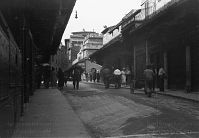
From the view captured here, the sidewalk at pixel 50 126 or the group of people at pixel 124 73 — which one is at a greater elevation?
the group of people at pixel 124 73

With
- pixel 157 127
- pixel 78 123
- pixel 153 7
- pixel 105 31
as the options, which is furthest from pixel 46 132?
pixel 105 31

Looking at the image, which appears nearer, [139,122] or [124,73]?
[139,122]

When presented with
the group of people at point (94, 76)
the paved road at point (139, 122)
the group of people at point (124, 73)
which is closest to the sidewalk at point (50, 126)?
the paved road at point (139, 122)

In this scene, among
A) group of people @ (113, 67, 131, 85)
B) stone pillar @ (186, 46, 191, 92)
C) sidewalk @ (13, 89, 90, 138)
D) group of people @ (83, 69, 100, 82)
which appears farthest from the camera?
group of people @ (83, 69, 100, 82)

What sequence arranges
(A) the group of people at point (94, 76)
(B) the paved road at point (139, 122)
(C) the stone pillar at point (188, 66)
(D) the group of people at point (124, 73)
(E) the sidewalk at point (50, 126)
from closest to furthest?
(E) the sidewalk at point (50, 126) → (B) the paved road at point (139, 122) → (C) the stone pillar at point (188, 66) → (D) the group of people at point (124, 73) → (A) the group of people at point (94, 76)

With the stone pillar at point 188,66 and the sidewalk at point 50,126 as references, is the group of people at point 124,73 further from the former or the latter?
the sidewalk at point 50,126

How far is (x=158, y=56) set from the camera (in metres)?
29.8

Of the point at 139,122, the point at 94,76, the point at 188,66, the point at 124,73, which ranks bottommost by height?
the point at 139,122

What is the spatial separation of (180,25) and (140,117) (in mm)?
13870

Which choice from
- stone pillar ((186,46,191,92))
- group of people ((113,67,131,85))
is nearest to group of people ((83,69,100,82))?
group of people ((113,67,131,85))

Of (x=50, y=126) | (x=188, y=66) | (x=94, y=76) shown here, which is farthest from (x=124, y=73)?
(x=50, y=126)

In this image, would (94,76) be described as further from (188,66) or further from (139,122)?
(139,122)

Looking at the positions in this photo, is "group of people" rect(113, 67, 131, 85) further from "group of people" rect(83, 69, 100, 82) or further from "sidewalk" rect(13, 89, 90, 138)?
"group of people" rect(83, 69, 100, 82)

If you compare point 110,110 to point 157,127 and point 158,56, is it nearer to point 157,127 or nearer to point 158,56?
point 157,127
